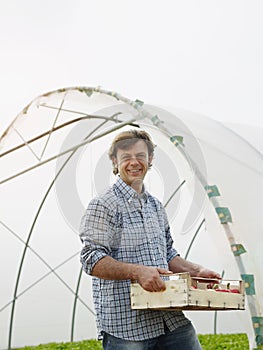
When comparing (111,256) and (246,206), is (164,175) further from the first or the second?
(111,256)

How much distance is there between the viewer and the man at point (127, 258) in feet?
10.8

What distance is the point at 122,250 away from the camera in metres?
3.39

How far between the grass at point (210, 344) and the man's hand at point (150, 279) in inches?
213

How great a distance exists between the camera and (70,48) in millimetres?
14930

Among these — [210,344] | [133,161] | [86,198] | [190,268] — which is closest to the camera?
[133,161]

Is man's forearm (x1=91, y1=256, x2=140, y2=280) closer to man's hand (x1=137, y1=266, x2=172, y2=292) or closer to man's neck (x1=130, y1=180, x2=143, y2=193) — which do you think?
man's hand (x1=137, y1=266, x2=172, y2=292)

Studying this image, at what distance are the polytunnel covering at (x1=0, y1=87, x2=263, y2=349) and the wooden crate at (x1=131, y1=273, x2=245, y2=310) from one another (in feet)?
2.01

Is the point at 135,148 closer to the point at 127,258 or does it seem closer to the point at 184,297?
the point at 127,258

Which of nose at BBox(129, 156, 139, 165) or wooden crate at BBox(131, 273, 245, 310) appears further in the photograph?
nose at BBox(129, 156, 139, 165)

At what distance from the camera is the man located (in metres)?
3.28

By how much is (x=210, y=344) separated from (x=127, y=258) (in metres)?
5.57

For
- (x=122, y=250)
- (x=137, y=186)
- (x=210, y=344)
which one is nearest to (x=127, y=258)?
(x=122, y=250)

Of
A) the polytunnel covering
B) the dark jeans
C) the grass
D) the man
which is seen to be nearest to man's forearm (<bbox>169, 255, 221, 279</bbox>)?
the man

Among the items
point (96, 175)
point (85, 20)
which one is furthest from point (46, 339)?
point (85, 20)
